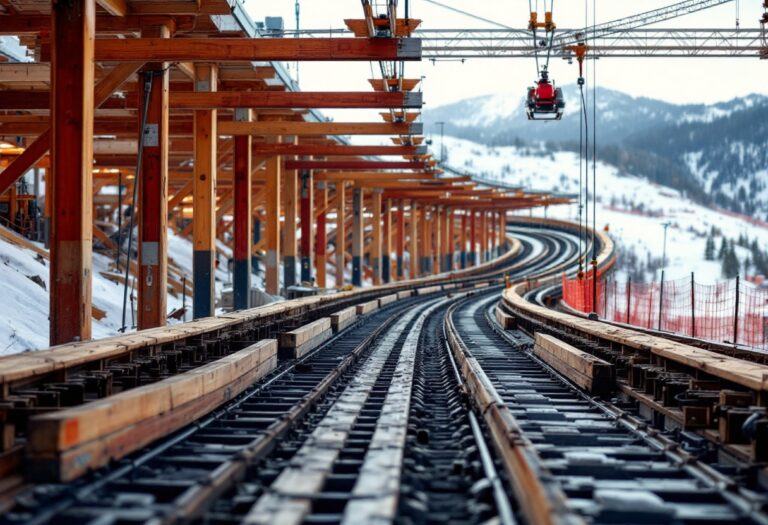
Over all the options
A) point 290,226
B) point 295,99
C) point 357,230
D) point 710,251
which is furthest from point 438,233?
point 710,251

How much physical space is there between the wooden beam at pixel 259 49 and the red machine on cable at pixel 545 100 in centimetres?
883

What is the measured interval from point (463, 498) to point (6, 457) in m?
2.98

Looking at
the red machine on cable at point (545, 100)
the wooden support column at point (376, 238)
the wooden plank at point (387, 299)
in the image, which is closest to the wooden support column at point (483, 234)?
the wooden support column at point (376, 238)

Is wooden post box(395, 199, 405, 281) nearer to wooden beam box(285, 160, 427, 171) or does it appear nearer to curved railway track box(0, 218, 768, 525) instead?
wooden beam box(285, 160, 427, 171)

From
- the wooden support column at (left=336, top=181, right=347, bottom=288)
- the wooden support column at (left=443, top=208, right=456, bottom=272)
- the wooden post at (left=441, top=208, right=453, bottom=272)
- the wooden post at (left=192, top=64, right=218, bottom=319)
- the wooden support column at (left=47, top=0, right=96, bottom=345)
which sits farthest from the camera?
the wooden support column at (left=443, top=208, right=456, bottom=272)

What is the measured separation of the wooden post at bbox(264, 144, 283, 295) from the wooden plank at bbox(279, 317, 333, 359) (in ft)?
44.6

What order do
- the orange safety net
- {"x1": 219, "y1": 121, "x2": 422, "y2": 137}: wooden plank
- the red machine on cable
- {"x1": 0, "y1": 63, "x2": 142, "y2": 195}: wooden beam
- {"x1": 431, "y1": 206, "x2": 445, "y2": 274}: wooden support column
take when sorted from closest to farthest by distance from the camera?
{"x1": 0, "y1": 63, "x2": 142, "y2": 195}: wooden beam → the orange safety net → the red machine on cable → {"x1": 219, "y1": 121, "x2": 422, "y2": 137}: wooden plank → {"x1": 431, "y1": 206, "x2": 445, "y2": 274}: wooden support column

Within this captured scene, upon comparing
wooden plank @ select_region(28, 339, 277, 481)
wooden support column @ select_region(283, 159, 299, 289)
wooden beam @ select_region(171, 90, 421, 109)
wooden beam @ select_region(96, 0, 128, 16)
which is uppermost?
Answer: wooden beam @ select_region(96, 0, 128, 16)

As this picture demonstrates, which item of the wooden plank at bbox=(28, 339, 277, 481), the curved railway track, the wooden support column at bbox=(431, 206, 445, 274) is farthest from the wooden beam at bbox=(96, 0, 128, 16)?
the wooden support column at bbox=(431, 206, 445, 274)

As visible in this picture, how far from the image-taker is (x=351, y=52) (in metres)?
16.5

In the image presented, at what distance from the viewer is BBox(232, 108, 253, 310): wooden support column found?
28.1m

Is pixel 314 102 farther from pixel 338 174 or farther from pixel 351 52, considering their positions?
pixel 338 174

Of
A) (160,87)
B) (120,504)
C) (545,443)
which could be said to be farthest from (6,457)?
(160,87)

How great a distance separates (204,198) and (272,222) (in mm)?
9256
